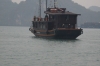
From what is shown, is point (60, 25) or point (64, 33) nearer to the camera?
point (64, 33)

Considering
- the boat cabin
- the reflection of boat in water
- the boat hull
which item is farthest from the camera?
the boat cabin

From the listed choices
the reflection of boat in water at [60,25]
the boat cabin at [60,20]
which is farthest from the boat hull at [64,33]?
the boat cabin at [60,20]

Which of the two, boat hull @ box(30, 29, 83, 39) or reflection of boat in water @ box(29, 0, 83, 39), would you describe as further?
reflection of boat in water @ box(29, 0, 83, 39)

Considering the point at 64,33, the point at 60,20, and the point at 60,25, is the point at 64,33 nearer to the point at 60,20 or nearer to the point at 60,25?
the point at 60,25

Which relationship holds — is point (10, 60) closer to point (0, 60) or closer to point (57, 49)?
point (0, 60)

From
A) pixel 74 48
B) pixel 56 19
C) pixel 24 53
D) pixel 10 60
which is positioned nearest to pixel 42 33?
pixel 56 19

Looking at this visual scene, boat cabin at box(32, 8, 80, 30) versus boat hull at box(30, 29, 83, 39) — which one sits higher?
boat cabin at box(32, 8, 80, 30)

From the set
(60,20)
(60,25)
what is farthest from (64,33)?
(60,20)

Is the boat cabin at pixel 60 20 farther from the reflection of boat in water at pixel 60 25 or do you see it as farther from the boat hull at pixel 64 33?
the boat hull at pixel 64 33

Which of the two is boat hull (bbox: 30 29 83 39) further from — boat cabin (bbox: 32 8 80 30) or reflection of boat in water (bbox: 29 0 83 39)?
boat cabin (bbox: 32 8 80 30)

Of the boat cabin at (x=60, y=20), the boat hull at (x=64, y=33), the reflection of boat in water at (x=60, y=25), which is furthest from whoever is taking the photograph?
the boat cabin at (x=60, y=20)

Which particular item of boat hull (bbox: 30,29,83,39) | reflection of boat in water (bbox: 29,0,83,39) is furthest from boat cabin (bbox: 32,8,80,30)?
boat hull (bbox: 30,29,83,39)

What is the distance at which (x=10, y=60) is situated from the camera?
56.2 meters

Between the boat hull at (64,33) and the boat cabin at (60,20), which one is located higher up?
the boat cabin at (60,20)
